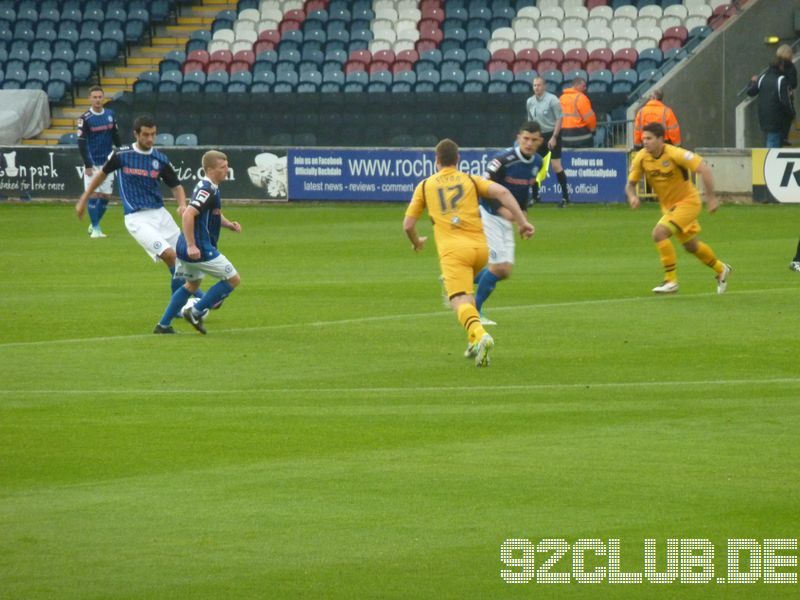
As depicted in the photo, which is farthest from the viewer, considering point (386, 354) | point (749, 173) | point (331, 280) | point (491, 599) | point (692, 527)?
A: point (749, 173)

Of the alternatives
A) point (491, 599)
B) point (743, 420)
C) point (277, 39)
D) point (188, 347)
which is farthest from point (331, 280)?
→ point (277, 39)

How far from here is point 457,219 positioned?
1237 cm

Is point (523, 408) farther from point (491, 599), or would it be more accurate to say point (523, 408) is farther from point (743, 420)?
point (491, 599)

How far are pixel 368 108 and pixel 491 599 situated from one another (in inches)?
1073

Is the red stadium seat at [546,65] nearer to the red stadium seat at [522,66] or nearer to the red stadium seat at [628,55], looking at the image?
the red stadium seat at [522,66]

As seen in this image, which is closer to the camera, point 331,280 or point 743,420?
point 743,420

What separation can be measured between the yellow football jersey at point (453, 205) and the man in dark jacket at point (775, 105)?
17.4m

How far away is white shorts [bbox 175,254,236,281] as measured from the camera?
13.9 m

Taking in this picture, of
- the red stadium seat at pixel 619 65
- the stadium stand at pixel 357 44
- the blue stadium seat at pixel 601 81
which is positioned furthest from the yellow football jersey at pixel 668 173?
the red stadium seat at pixel 619 65

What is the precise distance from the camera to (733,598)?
646cm

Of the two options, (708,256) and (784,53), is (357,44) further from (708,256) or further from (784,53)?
(708,256)

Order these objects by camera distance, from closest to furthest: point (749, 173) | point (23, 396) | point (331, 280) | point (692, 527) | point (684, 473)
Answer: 1. point (692, 527)
2. point (684, 473)
3. point (23, 396)
4. point (331, 280)
5. point (749, 173)

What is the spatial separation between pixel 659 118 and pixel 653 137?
37.0ft

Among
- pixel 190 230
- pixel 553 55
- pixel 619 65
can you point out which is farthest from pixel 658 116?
pixel 190 230
